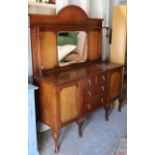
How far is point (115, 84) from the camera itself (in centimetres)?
292

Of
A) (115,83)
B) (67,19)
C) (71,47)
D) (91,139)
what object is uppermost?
(67,19)

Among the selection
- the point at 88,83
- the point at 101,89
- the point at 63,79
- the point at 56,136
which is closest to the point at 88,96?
the point at 88,83

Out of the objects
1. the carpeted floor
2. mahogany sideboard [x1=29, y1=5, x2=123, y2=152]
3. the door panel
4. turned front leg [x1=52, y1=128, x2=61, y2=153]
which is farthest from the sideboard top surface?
the carpeted floor

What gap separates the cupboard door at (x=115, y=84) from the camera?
2824 mm

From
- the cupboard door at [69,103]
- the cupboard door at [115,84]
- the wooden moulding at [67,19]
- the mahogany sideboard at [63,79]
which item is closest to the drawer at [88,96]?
the mahogany sideboard at [63,79]

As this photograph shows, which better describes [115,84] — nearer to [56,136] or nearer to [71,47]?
[71,47]

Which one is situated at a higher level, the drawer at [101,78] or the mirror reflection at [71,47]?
the mirror reflection at [71,47]

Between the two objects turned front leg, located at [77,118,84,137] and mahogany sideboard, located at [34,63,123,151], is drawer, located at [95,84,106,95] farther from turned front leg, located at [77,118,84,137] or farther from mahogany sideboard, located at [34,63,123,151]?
turned front leg, located at [77,118,84,137]

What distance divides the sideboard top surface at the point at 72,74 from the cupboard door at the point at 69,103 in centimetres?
10

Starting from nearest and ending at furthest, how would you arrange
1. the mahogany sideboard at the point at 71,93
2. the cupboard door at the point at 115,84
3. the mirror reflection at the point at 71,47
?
the mahogany sideboard at the point at 71,93, the mirror reflection at the point at 71,47, the cupboard door at the point at 115,84

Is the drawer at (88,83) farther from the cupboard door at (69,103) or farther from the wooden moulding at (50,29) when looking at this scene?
the wooden moulding at (50,29)

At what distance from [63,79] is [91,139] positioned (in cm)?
81
